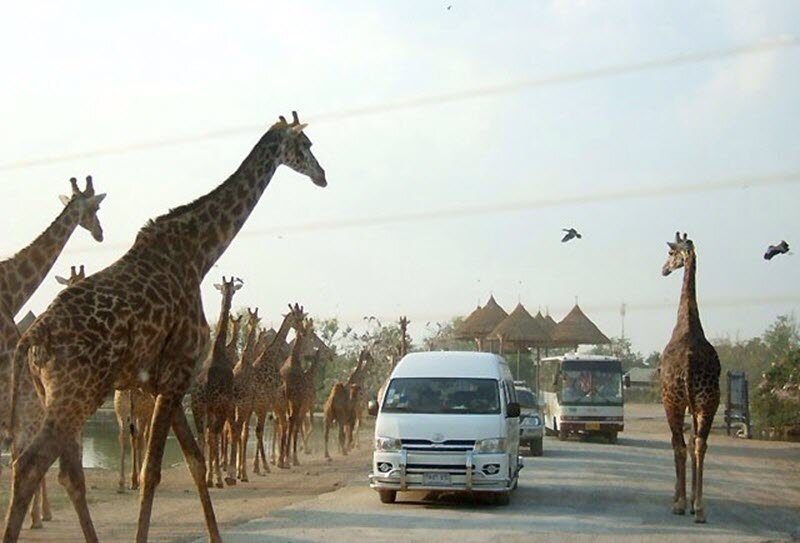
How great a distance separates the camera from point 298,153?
14.9 m

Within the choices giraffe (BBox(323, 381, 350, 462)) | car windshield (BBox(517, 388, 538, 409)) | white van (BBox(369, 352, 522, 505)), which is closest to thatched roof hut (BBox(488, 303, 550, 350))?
A: giraffe (BBox(323, 381, 350, 462))

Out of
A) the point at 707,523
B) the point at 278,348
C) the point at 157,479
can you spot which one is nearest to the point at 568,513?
the point at 707,523

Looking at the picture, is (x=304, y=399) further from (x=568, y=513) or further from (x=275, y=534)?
(x=275, y=534)

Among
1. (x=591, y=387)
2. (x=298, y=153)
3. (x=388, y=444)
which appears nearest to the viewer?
(x=298, y=153)

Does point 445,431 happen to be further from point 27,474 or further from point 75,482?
point 27,474

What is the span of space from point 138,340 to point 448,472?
20.2 feet

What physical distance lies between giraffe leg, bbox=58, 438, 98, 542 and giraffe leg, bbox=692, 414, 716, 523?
814 cm

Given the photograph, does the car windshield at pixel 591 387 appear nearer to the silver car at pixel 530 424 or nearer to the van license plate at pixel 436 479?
the silver car at pixel 530 424

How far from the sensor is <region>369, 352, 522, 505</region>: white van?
16766 mm

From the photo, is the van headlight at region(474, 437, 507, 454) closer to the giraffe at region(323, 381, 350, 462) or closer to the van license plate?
the van license plate

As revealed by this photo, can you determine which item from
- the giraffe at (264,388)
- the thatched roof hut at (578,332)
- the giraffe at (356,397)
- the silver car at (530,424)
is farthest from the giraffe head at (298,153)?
the thatched roof hut at (578,332)

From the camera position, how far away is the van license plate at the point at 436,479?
54.9 ft

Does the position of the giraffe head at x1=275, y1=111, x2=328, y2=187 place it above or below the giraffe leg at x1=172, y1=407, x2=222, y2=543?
above

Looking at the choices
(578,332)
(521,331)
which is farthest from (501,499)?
(578,332)
